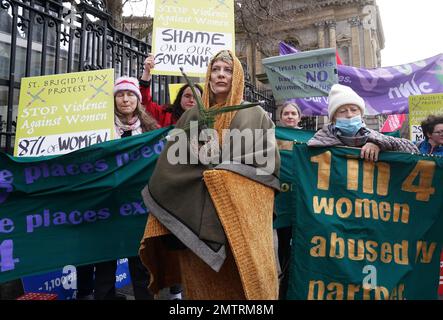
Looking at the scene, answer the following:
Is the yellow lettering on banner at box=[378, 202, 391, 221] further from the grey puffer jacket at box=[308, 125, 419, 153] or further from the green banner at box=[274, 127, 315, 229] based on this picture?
the green banner at box=[274, 127, 315, 229]

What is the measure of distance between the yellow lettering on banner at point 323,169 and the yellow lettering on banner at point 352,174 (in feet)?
0.51

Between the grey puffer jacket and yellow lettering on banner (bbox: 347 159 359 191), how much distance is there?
0.17 m

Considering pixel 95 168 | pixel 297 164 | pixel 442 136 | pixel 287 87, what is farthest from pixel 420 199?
pixel 287 87

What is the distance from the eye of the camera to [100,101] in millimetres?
3203

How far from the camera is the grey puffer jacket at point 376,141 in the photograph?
9.21ft

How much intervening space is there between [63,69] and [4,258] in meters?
4.09

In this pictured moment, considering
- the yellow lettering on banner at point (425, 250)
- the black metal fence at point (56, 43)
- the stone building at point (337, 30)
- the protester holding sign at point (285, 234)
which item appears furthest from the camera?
the stone building at point (337, 30)

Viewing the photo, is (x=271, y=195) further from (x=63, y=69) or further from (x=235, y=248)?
(x=63, y=69)

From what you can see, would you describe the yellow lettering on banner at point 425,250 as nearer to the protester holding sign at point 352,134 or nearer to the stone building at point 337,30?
the protester holding sign at point 352,134

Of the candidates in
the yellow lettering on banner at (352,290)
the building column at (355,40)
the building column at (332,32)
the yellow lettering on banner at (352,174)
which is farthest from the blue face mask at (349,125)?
the building column at (332,32)

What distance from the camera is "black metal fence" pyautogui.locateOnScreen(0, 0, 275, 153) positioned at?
3645mm

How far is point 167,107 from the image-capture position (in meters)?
3.80

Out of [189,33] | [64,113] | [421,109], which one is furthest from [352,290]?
→ [421,109]

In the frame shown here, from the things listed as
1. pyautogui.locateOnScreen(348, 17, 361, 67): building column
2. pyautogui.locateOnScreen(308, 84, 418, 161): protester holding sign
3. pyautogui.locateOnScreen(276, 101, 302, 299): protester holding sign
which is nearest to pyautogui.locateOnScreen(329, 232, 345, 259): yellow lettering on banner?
pyautogui.locateOnScreen(276, 101, 302, 299): protester holding sign
